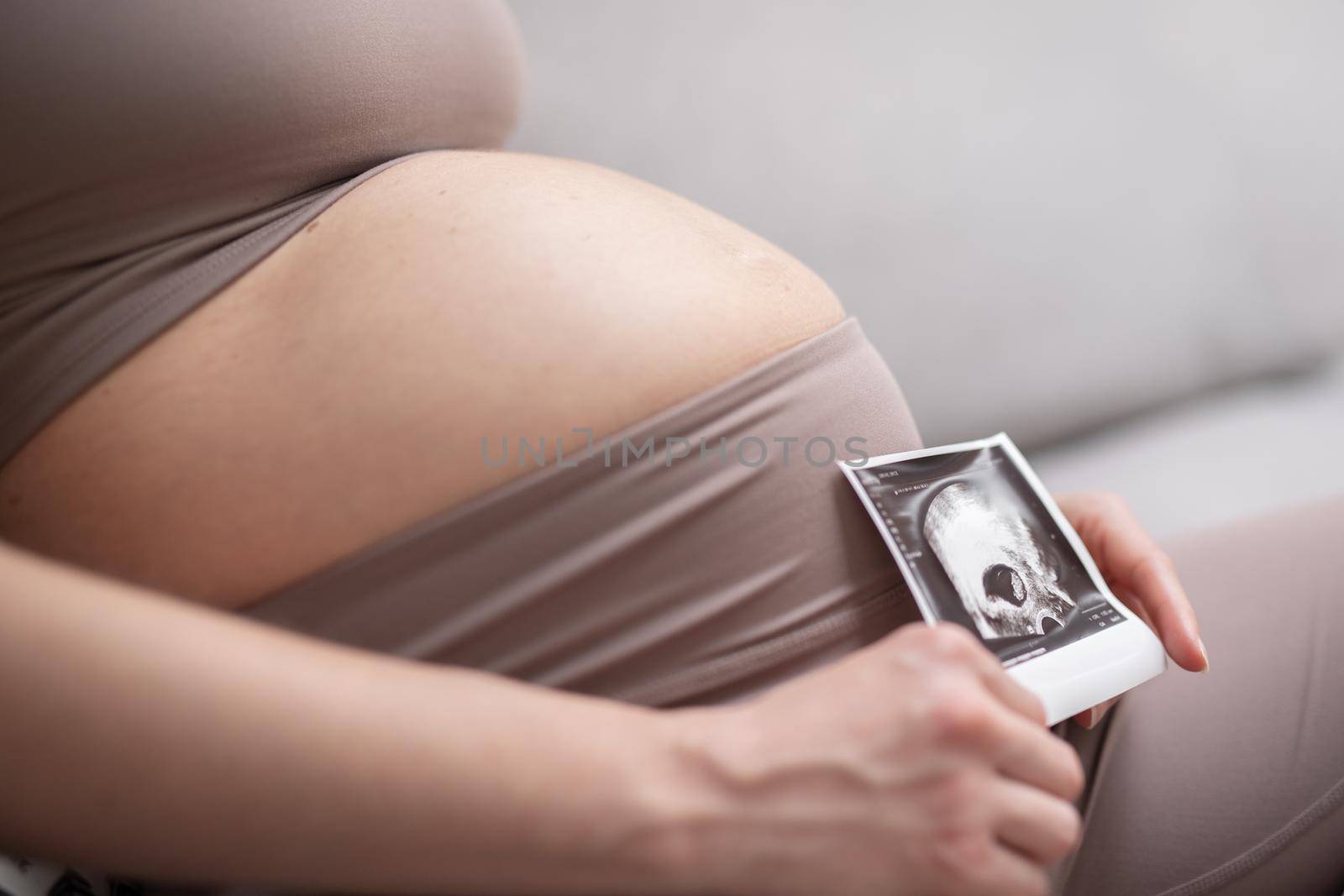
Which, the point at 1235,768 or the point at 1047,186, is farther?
the point at 1047,186

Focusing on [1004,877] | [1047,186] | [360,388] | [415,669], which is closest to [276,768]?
[415,669]

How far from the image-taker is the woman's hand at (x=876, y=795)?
0.40 metres

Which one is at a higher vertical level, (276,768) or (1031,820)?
(276,768)

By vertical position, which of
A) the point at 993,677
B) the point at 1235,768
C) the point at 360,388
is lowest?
the point at 1235,768

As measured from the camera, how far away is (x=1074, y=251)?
3.68 ft

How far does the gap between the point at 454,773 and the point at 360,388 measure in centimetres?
22

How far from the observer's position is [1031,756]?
16.7 inches

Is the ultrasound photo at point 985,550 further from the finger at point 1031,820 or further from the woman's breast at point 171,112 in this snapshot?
the woman's breast at point 171,112

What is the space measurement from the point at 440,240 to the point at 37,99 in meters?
0.24

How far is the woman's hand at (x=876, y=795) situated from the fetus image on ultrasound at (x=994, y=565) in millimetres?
101

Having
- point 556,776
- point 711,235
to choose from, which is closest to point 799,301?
point 711,235

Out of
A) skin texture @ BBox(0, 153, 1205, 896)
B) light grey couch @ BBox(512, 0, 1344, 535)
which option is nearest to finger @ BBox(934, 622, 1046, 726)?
skin texture @ BBox(0, 153, 1205, 896)

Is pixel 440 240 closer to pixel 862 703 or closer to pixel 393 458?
pixel 393 458

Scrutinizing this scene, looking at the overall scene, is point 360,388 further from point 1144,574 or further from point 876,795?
point 1144,574
